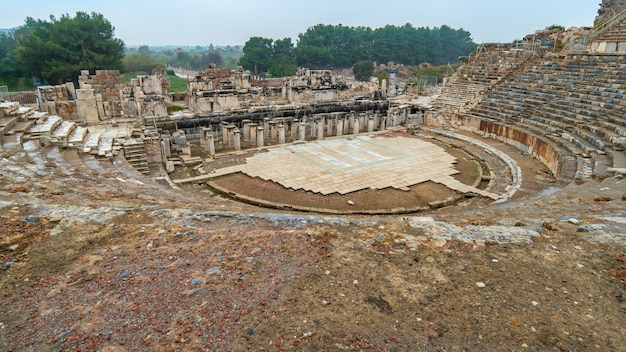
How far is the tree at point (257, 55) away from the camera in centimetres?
6366

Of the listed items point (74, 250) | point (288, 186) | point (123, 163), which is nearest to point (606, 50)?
point (288, 186)

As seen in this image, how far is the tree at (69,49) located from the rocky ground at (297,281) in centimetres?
3415

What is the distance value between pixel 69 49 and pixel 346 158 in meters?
33.4

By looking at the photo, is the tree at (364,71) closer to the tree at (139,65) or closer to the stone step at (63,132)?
the tree at (139,65)

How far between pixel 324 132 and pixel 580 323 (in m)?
17.4

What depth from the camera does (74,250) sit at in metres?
5.19

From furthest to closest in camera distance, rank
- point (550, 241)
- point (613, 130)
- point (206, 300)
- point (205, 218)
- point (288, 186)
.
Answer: point (613, 130) → point (288, 186) → point (205, 218) → point (550, 241) → point (206, 300)

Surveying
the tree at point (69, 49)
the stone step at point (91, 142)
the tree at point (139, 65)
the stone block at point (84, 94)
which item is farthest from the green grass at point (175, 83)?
the stone step at point (91, 142)

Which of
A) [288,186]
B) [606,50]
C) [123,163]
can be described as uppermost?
[606,50]

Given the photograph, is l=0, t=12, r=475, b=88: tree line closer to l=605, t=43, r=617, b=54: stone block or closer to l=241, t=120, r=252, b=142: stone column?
l=241, t=120, r=252, b=142: stone column

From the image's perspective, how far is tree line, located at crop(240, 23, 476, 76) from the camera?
64.8 metres

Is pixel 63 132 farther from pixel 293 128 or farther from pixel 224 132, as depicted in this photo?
pixel 293 128

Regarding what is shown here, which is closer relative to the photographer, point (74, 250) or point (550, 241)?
point (74, 250)

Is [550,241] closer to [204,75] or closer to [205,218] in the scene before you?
[205,218]
